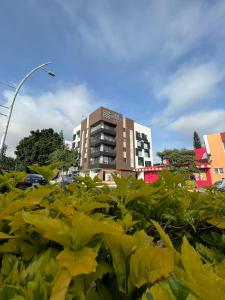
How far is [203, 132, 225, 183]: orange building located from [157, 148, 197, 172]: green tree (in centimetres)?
274

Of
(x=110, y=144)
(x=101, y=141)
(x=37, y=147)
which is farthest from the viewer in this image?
(x=110, y=144)

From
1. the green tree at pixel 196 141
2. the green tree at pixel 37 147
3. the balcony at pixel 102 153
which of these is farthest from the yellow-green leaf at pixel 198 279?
the green tree at pixel 196 141

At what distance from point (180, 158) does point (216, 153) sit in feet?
17.5

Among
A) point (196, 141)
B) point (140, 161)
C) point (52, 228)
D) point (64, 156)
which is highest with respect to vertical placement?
point (196, 141)

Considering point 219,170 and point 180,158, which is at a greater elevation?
point 180,158

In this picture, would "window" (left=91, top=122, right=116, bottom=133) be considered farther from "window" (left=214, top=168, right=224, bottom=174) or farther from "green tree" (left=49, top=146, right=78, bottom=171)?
"window" (left=214, top=168, right=224, bottom=174)

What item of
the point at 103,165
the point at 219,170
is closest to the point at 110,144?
the point at 103,165

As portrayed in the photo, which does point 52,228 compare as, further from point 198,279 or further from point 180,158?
point 180,158

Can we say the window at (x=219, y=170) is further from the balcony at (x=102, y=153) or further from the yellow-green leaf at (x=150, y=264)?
the yellow-green leaf at (x=150, y=264)

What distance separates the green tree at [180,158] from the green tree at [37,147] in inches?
846

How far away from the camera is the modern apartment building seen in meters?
45.9

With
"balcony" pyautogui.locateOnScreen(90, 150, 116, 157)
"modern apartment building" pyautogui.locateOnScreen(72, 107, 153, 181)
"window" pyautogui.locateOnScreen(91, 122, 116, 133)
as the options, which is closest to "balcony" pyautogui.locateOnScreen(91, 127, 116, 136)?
"modern apartment building" pyautogui.locateOnScreen(72, 107, 153, 181)

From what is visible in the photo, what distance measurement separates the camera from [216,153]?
31688 millimetres

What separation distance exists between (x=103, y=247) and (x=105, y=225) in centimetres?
15
